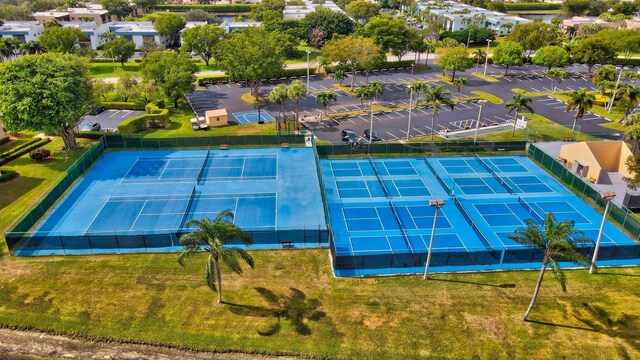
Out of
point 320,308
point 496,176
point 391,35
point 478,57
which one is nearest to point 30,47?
point 391,35

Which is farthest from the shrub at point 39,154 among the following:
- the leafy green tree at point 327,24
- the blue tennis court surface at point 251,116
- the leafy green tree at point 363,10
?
the leafy green tree at point 363,10

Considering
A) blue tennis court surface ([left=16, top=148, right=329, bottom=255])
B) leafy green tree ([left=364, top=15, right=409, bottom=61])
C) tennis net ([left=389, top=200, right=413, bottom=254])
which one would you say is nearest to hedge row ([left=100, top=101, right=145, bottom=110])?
blue tennis court surface ([left=16, top=148, right=329, bottom=255])

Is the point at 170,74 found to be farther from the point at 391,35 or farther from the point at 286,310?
the point at 286,310

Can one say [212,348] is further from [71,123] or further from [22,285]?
[71,123]

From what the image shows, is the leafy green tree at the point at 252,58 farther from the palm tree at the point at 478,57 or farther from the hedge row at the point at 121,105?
the palm tree at the point at 478,57

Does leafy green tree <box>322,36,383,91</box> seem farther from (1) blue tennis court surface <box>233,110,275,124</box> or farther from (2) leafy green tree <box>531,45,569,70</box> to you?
(2) leafy green tree <box>531,45,569,70</box>

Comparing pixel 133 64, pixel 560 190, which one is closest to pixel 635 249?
pixel 560 190

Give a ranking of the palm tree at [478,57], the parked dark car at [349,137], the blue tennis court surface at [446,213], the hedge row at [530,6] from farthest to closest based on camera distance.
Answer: the hedge row at [530,6] < the palm tree at [478,57] < the parked dark car at [349,137] < the blue tennis court surface at [446,213]
